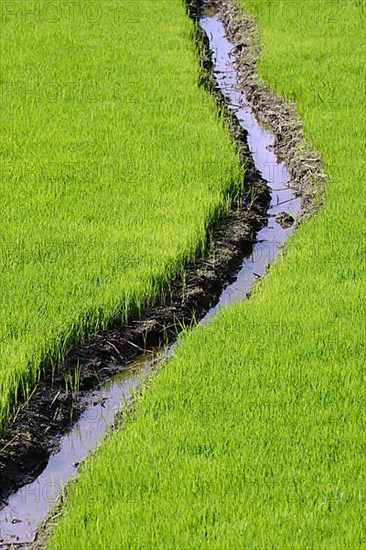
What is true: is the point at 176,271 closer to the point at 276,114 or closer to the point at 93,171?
the point at 93,171

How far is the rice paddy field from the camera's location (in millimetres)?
3916

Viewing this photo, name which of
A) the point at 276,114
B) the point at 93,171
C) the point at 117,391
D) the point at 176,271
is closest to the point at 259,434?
the point at 117,391

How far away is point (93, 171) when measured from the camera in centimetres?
711

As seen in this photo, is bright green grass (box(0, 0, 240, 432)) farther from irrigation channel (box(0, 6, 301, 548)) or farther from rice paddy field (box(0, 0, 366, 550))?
irrigation channel (box(0, 6, 301, 548))

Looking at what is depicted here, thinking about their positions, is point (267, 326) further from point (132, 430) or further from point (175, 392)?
point (132, 430)

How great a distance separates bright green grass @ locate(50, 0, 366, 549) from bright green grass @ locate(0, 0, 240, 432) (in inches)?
24.3

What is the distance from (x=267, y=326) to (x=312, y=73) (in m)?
4.26

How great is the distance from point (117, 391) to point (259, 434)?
3.52 ft

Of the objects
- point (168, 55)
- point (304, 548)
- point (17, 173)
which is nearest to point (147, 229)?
point (17, 173)

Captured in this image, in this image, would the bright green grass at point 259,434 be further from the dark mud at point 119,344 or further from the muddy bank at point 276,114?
the muddy bank at point 276,114

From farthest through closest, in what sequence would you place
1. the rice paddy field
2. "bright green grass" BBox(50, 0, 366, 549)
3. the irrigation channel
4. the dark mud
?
the dark mud → the irrigation channel → the rice paddy field → "bright green grass" BBox(50, 0, 366, 549)

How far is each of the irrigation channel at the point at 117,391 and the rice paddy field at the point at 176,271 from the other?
6.5 inches

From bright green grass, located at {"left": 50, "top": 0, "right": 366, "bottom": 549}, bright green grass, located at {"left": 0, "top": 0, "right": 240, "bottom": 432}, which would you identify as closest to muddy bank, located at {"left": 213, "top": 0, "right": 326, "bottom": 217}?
bright green grass, located at {"left": 0, "top": 0, "right": 240, "bottom": 432}

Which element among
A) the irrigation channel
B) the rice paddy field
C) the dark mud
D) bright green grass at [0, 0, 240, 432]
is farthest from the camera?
bright green grass at [0, 0, 240, 432]
